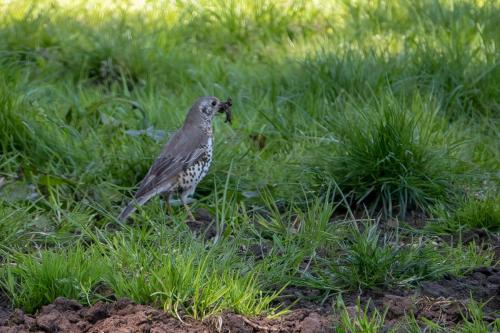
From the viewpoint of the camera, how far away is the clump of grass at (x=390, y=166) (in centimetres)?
650

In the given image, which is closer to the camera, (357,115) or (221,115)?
(357,115)

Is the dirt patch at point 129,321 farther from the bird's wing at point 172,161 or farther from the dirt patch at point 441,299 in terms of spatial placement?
the bird's wing at point 172,161

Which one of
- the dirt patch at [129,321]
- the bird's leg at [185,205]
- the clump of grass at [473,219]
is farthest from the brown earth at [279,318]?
the bird's leg at [185,205]

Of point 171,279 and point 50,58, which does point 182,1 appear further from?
point 171,279

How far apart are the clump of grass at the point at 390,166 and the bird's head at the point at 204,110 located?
2.89ft

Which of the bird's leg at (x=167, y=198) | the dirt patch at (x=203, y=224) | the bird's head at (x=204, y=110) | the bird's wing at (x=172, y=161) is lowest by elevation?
the dirt patch at (x=203, y=224)

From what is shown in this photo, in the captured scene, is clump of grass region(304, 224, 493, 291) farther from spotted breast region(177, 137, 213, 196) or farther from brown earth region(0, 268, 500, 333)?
spotted breast region(177, 137, 213, 196)

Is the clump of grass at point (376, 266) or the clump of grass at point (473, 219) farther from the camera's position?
the clump of grass at point (473, 219)

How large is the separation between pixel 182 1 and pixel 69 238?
4870mm

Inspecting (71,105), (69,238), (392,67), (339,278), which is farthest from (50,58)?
(339,278)

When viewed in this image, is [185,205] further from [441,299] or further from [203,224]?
[441,299]

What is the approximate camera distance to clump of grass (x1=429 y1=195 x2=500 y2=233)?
6.16 meters

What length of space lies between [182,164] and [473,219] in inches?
69.3

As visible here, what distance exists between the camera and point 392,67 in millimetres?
8344
